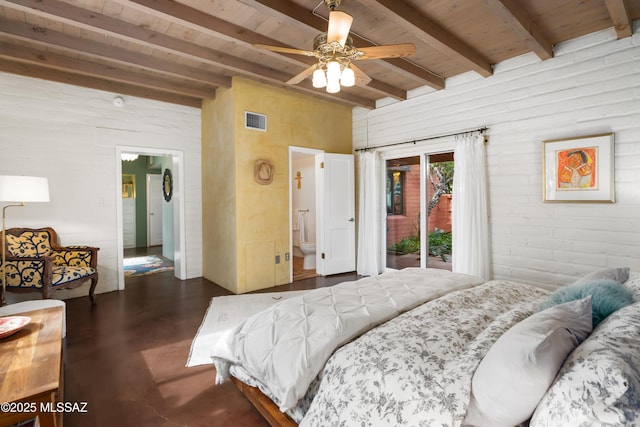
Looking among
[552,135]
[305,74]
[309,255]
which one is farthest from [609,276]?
[309,255]

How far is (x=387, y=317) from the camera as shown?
1702 millimetres

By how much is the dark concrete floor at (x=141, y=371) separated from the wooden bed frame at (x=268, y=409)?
169 millimetres

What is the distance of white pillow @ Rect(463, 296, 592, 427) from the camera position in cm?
94

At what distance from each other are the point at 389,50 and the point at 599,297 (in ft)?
6.20

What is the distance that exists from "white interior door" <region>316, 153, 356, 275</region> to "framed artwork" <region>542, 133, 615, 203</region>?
2.67 meters

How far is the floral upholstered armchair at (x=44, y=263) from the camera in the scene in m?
3.26

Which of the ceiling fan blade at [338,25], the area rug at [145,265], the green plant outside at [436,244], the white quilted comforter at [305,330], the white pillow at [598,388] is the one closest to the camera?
the white pillow at [598,388]

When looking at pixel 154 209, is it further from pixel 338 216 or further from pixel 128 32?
pixel 128 32

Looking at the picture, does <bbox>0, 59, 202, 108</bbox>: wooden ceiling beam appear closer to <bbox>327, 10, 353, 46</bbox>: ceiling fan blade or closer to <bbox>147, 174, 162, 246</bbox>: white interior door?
<bbox>327, 10, 353, 46</bbox>: ceiling fan blade

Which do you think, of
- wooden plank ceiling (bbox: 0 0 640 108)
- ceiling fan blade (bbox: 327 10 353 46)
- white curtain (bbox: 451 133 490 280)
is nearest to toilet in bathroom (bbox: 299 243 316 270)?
white curtain (bbox: 451 133 490 280)

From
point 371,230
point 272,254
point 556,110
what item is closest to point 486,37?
point 556,110

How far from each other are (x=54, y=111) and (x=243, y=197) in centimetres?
252

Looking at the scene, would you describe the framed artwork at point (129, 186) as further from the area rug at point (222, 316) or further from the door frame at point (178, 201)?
the area rug at point (222, 316)

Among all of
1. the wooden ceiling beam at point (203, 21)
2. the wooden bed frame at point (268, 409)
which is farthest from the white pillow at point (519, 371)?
the wooden ceiling beam at point (203, 21)
